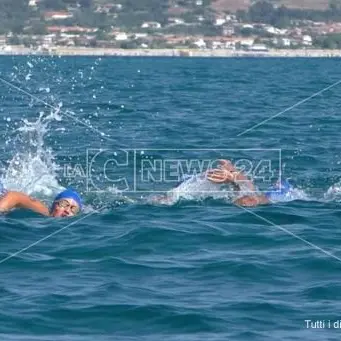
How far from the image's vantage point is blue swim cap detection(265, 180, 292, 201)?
16.7m

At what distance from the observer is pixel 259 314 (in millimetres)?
10992

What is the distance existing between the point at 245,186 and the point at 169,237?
2.53m

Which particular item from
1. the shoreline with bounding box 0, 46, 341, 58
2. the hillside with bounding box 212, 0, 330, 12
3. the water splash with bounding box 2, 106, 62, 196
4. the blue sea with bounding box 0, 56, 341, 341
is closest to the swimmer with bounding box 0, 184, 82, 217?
the blue sea with bounding box 0, 56, 341, 341

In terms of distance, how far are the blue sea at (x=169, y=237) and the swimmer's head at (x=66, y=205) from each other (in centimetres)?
18

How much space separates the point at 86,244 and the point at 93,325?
2.93 meters

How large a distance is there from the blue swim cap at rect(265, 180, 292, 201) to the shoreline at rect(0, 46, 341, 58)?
7700cm

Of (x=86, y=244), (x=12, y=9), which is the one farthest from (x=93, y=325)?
(x=12, y=9)

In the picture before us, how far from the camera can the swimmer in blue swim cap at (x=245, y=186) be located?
15648 mm

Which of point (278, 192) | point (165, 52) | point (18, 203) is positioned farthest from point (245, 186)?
point (165, 52)

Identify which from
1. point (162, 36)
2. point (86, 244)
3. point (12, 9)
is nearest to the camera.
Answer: point (86, 244)

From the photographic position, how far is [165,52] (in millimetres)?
103688

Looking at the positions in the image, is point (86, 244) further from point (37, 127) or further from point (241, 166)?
point (37, 127)

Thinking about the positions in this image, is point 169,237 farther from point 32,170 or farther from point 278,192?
point 32,170

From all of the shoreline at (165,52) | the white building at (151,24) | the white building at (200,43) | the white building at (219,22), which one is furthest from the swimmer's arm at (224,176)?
the white building at (219,22)
